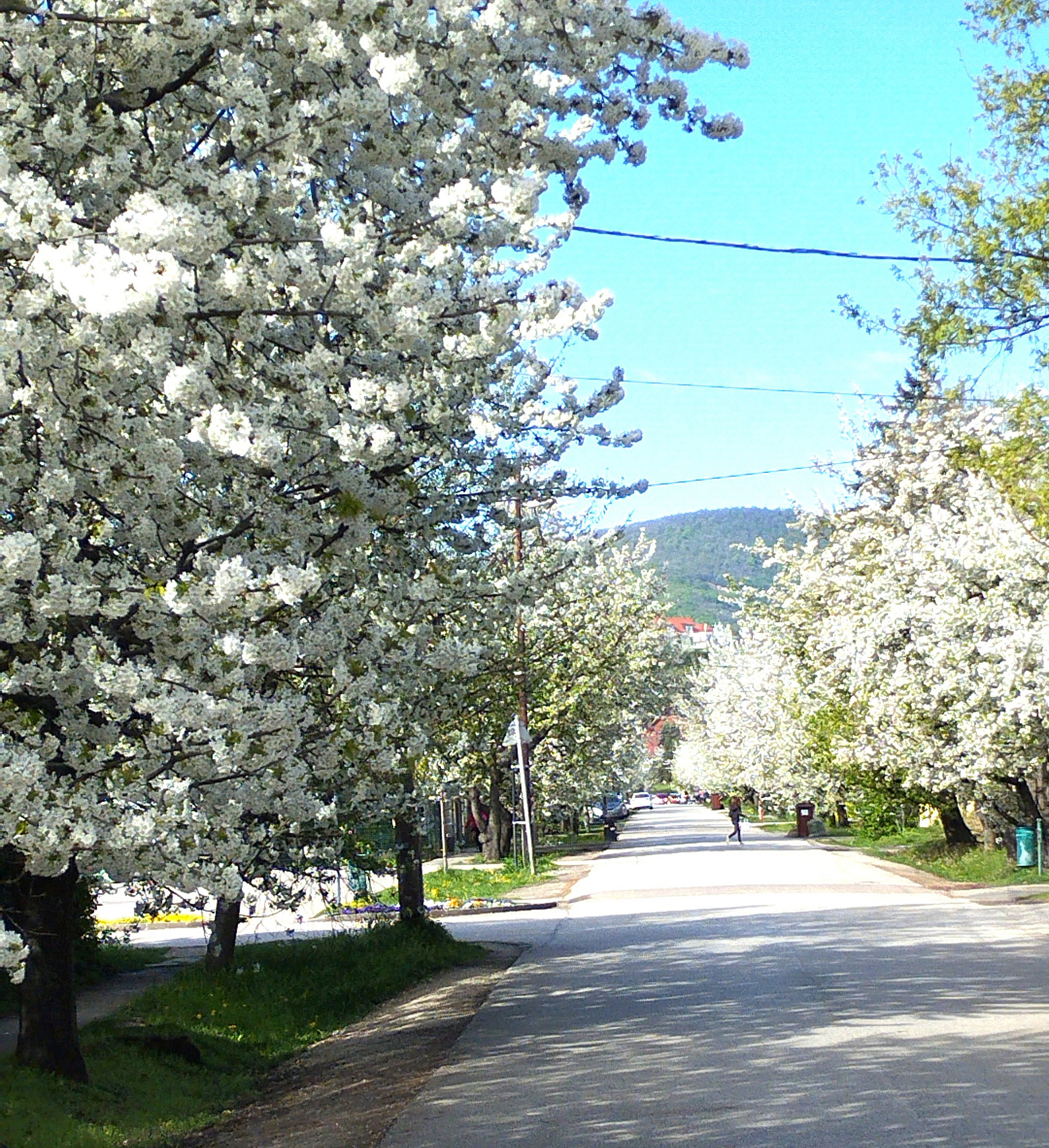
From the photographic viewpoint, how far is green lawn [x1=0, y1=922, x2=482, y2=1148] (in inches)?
363

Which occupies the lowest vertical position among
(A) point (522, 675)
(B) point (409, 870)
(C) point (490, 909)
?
(C) point (490, 909)

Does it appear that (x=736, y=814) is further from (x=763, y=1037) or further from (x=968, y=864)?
(x=763, y=1037)

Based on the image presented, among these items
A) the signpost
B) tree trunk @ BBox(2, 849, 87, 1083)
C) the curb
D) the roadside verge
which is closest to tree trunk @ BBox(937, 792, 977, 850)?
the signpost

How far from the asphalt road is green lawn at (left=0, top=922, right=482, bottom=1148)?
144 centimetres

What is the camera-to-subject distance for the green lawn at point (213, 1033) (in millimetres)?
9227

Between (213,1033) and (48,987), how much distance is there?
3.53m

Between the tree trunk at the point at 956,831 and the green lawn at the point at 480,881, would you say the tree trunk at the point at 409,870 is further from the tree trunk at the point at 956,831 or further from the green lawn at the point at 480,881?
the tree trunk at the point at 956,831

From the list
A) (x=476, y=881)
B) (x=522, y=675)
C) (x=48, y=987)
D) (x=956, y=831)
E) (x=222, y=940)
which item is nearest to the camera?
(x=48, y=987)

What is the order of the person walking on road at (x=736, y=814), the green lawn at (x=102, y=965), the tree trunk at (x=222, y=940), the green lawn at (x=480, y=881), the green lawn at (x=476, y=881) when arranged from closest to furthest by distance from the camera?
the green lawn at (x=102, y=965)
the tree trunk at (x=222, y=940)
the green lawn at (x=476, y=881)
the green lawn at (x=480, y=881)
the person walking on road at (x=736, y=814)

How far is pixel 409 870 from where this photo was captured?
20047 millimetres

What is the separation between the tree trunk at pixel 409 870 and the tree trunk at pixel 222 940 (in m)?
2.99

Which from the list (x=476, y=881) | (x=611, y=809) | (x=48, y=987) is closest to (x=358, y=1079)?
(x=48, y=987)

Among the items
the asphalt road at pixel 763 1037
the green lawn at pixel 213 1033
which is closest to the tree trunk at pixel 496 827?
the asphalt road at pixel 763 1037

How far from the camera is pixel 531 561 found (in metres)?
15.1
